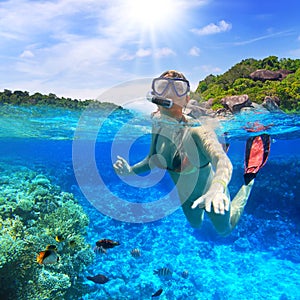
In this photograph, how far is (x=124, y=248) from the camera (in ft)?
46.8

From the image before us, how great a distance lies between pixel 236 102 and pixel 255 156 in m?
9.81

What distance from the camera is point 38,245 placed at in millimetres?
9047

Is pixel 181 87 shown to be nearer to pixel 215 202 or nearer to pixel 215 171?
pixel 215 171

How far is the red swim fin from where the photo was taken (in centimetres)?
583

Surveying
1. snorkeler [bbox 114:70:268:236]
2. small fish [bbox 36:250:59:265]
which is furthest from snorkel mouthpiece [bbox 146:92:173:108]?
small fish [bbox 36:250:59:265]

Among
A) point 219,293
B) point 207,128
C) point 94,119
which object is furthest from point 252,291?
point 94,119

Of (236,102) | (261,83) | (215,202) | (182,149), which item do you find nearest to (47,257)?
(182,149)

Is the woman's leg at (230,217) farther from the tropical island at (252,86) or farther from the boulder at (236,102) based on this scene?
the boulder at (236,102)

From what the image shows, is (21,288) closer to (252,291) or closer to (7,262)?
(7,262)

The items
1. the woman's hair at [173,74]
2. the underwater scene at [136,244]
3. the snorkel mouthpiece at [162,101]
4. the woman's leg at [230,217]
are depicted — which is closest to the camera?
the snorkel mouthpiece at [162,101]

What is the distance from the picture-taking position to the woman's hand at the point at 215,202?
2.43 m

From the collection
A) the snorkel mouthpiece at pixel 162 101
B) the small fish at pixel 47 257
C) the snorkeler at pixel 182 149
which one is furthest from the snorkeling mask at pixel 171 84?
the small fish at pixel 47 257

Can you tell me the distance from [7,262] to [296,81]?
14719 mm

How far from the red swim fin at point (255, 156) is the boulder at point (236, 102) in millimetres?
8795
